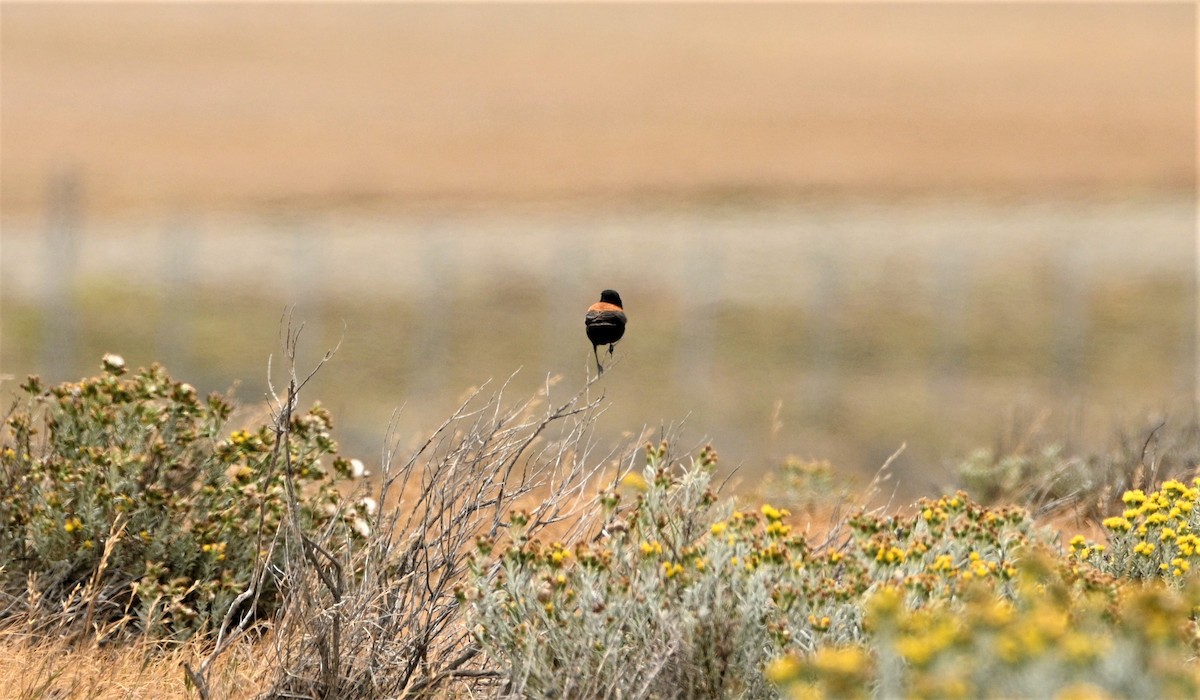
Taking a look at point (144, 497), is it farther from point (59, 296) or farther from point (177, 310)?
point (59, 296)

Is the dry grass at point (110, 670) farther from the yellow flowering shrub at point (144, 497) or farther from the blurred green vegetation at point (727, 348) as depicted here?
the blurred green vegetation at point (727, 348)

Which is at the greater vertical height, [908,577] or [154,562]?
[908,577]

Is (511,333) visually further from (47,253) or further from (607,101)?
(607,101)

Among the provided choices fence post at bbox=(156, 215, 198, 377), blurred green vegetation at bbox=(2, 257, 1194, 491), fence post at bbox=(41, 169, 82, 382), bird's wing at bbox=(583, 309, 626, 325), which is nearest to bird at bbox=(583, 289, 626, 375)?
bird's wing at bbox=(583, 309, 626, 325)

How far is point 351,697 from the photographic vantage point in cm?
496

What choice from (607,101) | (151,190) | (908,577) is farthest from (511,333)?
(607,101)

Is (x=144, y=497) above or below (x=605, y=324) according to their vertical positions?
below

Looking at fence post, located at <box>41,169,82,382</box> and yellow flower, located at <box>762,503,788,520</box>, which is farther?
fence post, located at <box>41,169,82,382</box>

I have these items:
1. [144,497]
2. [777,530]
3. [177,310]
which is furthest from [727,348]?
[777,530]

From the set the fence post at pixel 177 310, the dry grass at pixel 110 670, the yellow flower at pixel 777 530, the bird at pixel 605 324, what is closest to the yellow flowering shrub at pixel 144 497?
the dry grass at pixel 110 670

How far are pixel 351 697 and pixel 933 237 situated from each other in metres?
33.2

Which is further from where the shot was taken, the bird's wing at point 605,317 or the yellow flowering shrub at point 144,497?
the yellow flowering shrub at point 144,497

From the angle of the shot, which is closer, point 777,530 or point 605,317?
point 777,530

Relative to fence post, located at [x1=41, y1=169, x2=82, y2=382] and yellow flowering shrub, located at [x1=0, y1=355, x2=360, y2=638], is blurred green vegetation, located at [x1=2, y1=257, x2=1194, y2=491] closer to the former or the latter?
fence post, located at [x1=41, y1=169, x2=82, y2=382]
